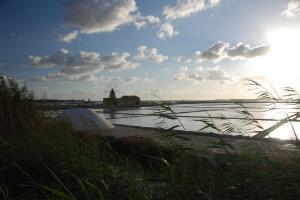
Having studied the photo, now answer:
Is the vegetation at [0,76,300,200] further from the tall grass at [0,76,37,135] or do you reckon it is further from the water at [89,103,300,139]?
the tall grass at [0,76,37,135]

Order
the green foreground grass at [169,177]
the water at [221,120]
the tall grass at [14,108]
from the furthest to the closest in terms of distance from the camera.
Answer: the tall grass at [14,108] < the water at [221,120] < the green foreground grass at [169,177]

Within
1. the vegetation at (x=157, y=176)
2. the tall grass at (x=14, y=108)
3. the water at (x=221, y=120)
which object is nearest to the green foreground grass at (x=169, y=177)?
the vegetation at (x=157, y=176)

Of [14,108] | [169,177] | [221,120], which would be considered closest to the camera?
[169,177]

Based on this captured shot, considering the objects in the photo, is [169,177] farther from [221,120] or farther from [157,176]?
[221,120]

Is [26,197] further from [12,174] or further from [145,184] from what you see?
[145,184]

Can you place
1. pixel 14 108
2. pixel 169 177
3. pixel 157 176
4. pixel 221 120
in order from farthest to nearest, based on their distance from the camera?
pixel 221 120
pixel 14 108
pixel 157 176
pixel 169 177

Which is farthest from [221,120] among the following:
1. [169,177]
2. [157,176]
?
[169,177]

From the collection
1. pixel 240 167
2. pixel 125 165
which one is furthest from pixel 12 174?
pixel 240 167

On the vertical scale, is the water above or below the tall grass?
below

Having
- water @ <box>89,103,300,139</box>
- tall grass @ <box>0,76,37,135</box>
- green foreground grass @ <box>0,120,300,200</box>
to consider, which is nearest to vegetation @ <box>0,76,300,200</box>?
green foreground grass @ <box>0,120,300,200</box>

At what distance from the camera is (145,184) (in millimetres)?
3789

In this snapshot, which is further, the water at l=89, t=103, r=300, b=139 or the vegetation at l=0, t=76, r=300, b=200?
the water at l=89, t=103, r=300, b=139

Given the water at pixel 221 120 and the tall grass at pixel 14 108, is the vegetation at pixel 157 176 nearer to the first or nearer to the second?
the water at pixel 221 120

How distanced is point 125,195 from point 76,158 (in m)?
1.38
